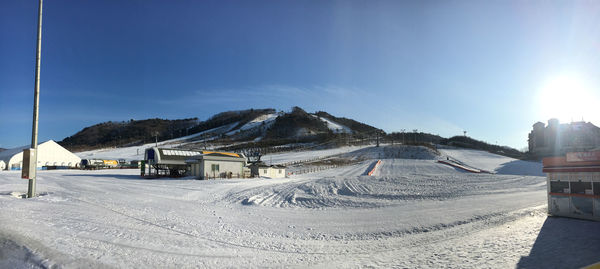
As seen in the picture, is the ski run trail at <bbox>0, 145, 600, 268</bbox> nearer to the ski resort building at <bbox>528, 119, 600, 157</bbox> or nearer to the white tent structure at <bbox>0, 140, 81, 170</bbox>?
the white tent structure at <bbox>0, 140, 81, 170</bbox>

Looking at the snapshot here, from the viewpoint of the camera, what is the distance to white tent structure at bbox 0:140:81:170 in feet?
170

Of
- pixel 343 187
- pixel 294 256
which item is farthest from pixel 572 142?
pixel 294 256

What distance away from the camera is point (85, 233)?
7254 millimetres

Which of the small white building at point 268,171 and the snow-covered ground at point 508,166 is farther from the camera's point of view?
the snow-covered ground at point 508,166

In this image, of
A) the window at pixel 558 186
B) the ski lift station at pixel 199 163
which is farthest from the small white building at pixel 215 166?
the window at pixel 558 186

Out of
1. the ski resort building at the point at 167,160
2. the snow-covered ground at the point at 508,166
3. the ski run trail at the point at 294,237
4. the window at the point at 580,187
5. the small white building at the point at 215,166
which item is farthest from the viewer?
the snow-covered ground at the point at 508,166

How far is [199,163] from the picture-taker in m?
32.7

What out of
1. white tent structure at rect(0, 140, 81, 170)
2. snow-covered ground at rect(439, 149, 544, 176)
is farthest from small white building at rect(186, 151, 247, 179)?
white tent structure at rect(0, 140, 81, 170)

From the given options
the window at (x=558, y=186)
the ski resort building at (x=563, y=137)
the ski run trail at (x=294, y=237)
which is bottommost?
the ski run trail at (x=294, y=237)

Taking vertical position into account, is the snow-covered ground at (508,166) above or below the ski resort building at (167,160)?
below

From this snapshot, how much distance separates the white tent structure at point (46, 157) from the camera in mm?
51750

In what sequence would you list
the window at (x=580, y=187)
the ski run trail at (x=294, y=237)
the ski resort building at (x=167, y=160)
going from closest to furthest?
the ski run trail at (x=294, y=237) < the window at (x=580, y=187) < the ski resort building at (x=167, y=160)

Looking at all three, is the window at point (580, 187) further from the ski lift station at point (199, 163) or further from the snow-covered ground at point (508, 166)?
the snow-covered ground at point (508, 166)

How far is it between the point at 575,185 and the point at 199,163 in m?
30.5
